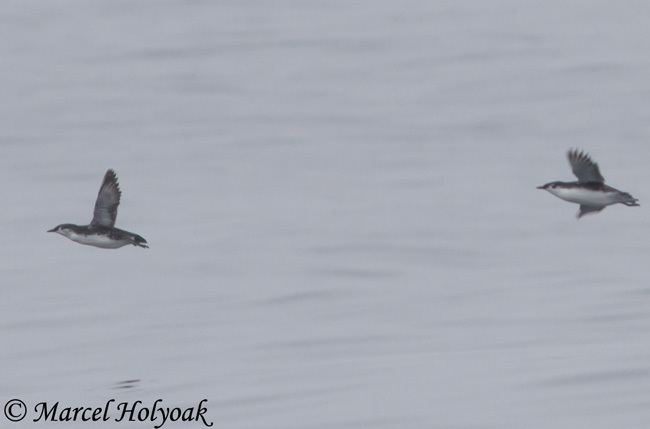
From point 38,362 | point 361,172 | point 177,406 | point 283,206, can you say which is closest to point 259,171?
point 361,172

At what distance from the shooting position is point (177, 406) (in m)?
21.2

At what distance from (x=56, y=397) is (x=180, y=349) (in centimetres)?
342

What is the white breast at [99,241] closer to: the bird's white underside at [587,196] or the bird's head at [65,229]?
the bird's head at [65,229]

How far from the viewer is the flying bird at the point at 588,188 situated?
2281 centimetres

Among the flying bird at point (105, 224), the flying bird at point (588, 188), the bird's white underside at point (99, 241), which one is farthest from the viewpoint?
the flying bird at point (105, 224)

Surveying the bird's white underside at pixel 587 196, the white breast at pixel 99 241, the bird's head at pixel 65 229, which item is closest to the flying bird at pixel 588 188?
the bird's white underside at pixel 587 196

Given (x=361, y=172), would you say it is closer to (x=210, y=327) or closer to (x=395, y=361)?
(x=210, y=327)

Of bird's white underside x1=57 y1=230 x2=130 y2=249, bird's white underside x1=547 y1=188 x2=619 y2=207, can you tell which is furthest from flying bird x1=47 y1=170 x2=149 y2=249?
bird's white underside x1=547 y1=188 x2=619 y2=207

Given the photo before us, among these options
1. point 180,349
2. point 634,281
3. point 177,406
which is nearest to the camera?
point 177,406

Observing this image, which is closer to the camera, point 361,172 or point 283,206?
point 283,206

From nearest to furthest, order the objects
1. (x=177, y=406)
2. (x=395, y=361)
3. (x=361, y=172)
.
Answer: (x=177, y=406) < (x=395, y=361) < (x=361, y=172)

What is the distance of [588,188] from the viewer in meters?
23.0

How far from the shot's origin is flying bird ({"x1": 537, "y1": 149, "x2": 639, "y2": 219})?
22812mm

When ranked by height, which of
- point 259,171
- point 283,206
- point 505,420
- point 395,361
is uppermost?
point 259,171
